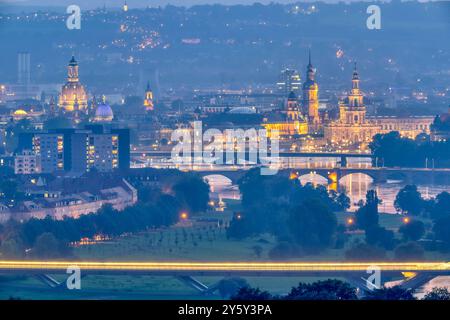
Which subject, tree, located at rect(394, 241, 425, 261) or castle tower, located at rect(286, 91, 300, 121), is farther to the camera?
castle tower, located at rect(286, 91, 300, 121)

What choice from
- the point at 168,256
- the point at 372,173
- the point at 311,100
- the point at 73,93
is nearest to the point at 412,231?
the point at 168,256

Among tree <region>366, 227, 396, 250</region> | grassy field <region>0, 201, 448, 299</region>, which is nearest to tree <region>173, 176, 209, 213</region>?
grassy field <region>0, 201, 448, 299</region>

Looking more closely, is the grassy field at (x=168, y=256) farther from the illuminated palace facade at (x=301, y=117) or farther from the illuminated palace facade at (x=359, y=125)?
the illuminated palace facade at (x=301, y=117)

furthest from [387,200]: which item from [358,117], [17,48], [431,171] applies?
[17,48]

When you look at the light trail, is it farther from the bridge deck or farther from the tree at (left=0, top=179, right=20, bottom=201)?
the tree at (left=0, top=179, right=20, bottom=201)

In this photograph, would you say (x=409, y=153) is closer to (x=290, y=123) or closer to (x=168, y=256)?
(x=290, y=123)

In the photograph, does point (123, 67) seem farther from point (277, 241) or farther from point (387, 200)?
point (277, 241)

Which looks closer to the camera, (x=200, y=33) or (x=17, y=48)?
(x=17, y=48)
